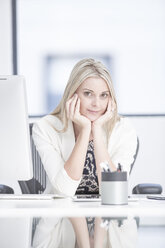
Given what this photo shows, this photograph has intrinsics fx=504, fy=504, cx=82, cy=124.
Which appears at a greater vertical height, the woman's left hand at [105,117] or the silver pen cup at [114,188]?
the woman's left hand at [105,117]

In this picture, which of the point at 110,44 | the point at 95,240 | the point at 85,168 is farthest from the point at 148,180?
the point at 95,240

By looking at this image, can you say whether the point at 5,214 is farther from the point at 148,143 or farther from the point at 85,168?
the point at 148,143

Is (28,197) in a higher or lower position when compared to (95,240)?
lower

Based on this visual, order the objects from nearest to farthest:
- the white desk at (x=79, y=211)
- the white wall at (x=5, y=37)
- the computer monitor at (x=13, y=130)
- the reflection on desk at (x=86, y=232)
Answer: the reflection on desk at (x=86, y=232)
the white desk at (x=79, y=211)
the computer monitor at (x=13, y=130)
the white wall at (x=5, y=37)

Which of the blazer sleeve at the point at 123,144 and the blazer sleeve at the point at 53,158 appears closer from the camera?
the blazer sleeve at the point at 53,158

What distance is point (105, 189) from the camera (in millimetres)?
1543

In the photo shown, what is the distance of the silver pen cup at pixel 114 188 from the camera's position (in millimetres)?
1532

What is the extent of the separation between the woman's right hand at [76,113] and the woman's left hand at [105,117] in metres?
0.04

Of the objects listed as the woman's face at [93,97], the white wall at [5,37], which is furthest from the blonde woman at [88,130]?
the white wall at [5,37]

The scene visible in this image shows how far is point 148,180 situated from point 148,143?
0.33 meters

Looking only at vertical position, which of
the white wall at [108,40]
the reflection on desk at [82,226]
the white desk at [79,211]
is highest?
the white wall at [108,40]

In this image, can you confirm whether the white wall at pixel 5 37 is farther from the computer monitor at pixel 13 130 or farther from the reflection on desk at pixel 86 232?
the reflection on desk at pixel 86 232

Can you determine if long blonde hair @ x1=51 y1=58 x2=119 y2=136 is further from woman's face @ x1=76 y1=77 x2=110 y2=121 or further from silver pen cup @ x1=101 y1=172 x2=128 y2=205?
silver pen cup @ x1=101 y1=172 x2=128 y2=205

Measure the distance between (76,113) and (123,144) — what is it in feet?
0.92
